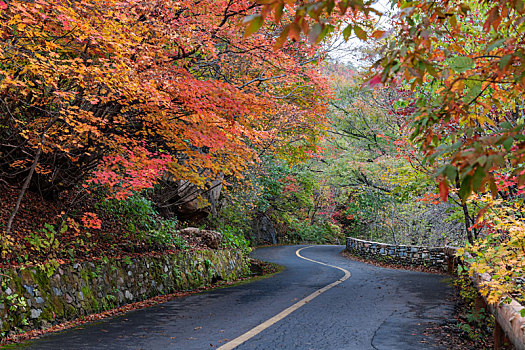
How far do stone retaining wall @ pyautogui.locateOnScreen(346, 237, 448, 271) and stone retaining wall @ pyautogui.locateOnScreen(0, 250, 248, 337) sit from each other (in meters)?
11.0

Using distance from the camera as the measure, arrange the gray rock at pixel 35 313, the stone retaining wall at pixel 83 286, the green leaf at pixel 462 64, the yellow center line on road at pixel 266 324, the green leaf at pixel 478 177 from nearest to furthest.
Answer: the green leaf at pixel 478 177
the green leaf at pixel 462 64
the yellow center line on road at pixel 266 324
the stone retaining wall at pixel 83 286
the gray rock at pixel 35 313

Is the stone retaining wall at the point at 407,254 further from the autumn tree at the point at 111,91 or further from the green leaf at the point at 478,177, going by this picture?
the green leaf at the point at 478,177

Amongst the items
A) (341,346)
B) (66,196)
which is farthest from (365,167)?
(341,346)

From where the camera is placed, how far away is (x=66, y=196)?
10312mm

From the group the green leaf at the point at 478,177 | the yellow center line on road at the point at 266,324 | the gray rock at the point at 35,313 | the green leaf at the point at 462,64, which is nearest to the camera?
the green leaf at the point at 478,177

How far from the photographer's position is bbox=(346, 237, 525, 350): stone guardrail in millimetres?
4432

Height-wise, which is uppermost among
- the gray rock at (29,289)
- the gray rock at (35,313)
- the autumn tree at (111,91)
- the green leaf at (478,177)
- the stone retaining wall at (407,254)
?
the autumn tree at (111,91)

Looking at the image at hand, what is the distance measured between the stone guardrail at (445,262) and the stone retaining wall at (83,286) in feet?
22.0

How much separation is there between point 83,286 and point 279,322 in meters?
4.01

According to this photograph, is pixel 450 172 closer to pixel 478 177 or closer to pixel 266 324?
pixel 478 177

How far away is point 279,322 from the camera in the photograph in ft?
23.0

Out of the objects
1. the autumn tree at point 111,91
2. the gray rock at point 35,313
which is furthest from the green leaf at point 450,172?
the gray rock at point 35,313

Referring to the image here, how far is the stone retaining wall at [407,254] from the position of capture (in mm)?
18597

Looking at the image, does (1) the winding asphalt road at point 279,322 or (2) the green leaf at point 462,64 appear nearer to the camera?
(2) the green leaf at point 462,64
